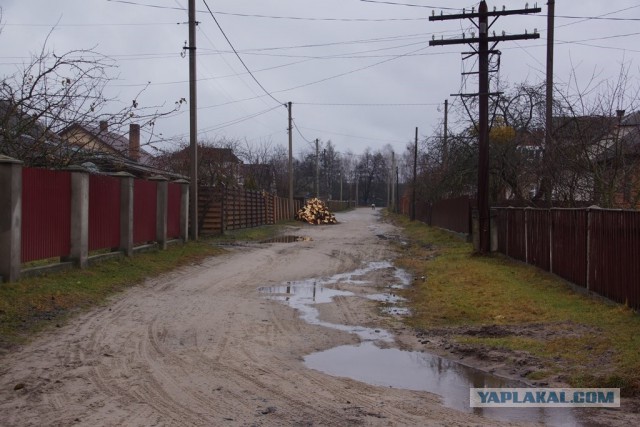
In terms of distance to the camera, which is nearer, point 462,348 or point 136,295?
point 462,348

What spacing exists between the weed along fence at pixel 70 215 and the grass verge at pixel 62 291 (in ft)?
1.32

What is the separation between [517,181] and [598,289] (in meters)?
14.9

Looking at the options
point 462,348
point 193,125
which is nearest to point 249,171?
point 193,125

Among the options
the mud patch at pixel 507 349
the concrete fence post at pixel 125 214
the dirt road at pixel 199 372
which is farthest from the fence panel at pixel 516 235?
the concrete fence post at pixel 125 214

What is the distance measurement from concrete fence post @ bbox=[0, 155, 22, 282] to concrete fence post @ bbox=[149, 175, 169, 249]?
7.68m

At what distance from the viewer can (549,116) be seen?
18.5 meters

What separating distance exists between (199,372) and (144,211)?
435 inches

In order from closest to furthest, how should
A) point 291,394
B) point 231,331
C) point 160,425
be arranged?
1. point 160,425
2. point 291,394
3. point 231,331

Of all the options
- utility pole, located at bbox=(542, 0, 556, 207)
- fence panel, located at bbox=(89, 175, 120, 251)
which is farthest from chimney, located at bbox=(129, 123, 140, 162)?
utility pole, located at bbox=(542, 0, 556, 207)

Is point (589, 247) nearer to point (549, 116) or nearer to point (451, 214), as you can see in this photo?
point (549, 116)

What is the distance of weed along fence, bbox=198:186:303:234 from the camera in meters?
24.5

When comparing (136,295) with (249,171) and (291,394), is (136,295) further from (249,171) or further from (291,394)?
(249,171)

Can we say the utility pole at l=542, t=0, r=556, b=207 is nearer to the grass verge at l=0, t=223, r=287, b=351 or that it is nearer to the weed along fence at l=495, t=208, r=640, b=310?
the weed along fence at l=495, t=208, r=640, b=310

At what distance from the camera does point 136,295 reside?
10.8 m
